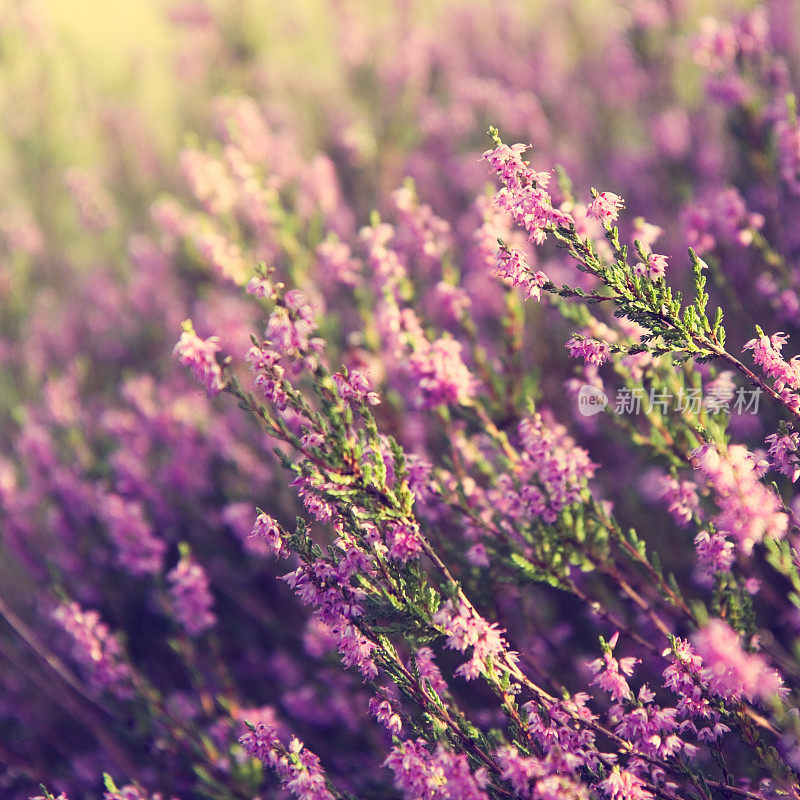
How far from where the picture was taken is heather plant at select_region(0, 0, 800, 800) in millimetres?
2146

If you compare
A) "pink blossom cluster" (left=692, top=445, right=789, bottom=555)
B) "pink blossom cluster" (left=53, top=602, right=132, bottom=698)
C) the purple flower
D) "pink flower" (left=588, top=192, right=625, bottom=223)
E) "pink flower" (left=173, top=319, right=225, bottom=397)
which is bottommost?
"pink blossom cluster" (left=53, top=602, right=132, bottom=698)

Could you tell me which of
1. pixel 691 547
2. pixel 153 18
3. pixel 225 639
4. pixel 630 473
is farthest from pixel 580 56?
pixel 153 18

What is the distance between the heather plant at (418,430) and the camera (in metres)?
2.15

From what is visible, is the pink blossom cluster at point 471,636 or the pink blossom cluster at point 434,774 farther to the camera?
the pink blossom cluster at point 471,636

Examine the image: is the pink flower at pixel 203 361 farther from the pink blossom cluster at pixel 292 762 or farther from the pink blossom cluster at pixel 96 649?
the pink blossom cluster at pixel 96 649

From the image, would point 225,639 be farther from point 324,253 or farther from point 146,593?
point 324,253

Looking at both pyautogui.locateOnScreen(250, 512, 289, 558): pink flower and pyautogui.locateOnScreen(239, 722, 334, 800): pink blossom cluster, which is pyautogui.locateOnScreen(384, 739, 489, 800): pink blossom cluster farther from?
pyautogui.locateOnScreen(250, 512, 289, 558): pink flower

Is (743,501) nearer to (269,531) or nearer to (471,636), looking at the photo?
(471,636)

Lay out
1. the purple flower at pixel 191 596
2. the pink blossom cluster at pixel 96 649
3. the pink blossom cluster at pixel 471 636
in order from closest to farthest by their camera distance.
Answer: the pink blossom cluster at pixel 471 636
the pink blossom cluster at pixel 96 649
the purple flower at pixel 191 596

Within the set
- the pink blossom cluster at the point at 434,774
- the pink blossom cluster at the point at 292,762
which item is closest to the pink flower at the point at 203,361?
the pink blossom cluster at the point at 292,762

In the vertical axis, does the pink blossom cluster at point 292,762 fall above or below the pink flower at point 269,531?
below

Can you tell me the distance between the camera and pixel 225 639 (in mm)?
4516

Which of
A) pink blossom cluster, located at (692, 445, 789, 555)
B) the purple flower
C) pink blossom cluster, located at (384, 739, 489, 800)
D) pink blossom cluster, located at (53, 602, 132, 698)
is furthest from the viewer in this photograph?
the purple flower

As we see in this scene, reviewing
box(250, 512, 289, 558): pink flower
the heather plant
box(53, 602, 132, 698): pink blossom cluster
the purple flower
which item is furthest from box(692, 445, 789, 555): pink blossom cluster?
Result: box(53, 602, 132, 698): pink blossom cluster
